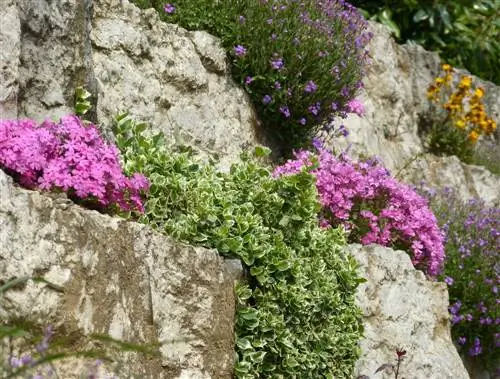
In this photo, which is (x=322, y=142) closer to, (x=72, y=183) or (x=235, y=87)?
(x=235, y=87)

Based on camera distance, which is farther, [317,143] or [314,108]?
[317,143]

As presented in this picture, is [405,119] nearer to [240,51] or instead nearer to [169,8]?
[240,51]

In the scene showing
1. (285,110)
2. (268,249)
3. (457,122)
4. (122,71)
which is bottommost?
(268,249)

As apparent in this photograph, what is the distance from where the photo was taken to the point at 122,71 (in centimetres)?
609

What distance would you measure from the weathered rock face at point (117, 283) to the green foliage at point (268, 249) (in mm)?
166

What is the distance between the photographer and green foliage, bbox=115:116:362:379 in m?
4.61

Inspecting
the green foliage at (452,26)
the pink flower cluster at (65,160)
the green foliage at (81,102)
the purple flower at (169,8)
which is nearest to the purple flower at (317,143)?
the purple flower at (169,8)

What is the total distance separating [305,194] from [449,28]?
23.0 ft

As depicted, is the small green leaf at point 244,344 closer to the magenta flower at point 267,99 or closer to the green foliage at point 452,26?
the magenta flower at point 267,99

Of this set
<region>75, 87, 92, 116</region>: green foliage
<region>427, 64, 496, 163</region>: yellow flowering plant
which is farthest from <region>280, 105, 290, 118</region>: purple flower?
<region>427, 64, 496, 163</region>: yellow flowering plant

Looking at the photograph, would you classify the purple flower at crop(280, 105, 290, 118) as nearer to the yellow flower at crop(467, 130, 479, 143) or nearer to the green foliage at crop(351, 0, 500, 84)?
the yellow flower at crop(467, 130, 479, 143)

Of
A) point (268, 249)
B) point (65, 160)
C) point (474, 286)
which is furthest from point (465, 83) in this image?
point (65, 160)

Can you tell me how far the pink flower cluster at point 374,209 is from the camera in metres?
6.15

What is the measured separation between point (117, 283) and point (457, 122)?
678cm
